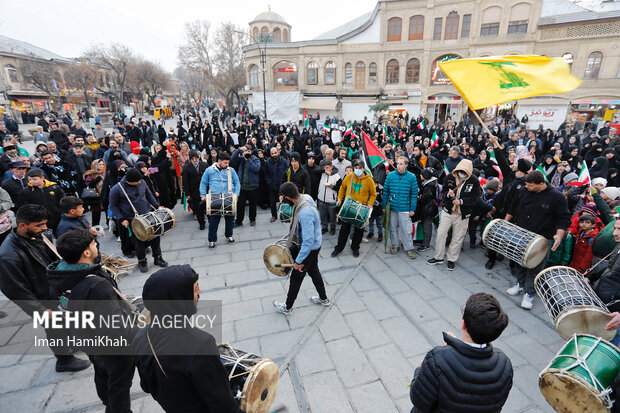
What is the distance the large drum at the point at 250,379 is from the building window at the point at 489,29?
36437 mm

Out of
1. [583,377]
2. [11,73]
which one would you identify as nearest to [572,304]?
[583,377]

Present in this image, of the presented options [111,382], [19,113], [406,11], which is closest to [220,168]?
[111,382]

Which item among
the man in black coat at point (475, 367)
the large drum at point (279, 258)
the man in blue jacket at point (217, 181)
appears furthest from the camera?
the man in blue jacket at point (217, 181)

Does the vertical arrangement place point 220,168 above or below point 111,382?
above

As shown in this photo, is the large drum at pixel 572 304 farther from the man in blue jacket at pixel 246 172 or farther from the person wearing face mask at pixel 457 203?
the man in blue jacket at pixel 246 172

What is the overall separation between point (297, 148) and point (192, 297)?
10456mm

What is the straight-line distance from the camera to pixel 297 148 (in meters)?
11.7

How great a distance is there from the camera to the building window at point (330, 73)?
34919 millimetres

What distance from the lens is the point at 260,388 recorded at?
2.16 metres

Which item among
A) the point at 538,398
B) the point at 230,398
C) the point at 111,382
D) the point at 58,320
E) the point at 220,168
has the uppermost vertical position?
the point at 220,168

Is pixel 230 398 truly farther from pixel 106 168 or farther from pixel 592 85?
pixel 592 85

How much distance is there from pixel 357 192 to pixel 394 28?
32.9 meters

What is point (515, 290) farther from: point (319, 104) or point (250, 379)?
point (319, 104)

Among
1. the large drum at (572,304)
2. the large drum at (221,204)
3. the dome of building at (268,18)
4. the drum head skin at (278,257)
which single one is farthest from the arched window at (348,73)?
the large drum at (572,304)
